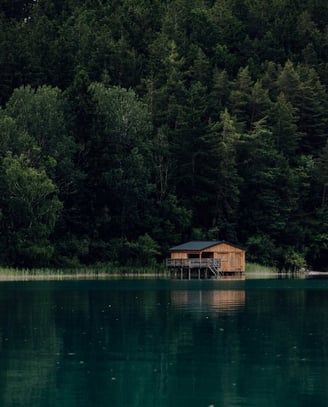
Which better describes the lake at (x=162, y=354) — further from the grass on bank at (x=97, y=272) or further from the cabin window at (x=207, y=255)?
the cabin window at (x=207, y=255)

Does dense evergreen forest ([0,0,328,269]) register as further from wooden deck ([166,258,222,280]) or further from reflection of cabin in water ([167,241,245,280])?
wooden deck ([166,258,222,280])

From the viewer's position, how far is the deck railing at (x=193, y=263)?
327ft

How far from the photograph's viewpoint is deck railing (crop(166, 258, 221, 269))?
9981 centimetres

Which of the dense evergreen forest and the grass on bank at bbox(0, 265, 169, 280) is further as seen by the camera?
the dense evergreen forest

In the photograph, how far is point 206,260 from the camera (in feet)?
332

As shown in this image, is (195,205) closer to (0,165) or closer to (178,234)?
(178,234)

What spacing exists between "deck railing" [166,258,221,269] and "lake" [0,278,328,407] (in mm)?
46497

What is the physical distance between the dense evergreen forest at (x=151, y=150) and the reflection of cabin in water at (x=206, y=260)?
3.79m

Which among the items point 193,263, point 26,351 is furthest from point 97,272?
point 26,351

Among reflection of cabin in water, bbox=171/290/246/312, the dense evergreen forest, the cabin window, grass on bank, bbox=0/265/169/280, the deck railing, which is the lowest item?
reflection of cabin in water, bbox=171/290/246/312

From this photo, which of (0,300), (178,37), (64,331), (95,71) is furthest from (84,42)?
(64,331)

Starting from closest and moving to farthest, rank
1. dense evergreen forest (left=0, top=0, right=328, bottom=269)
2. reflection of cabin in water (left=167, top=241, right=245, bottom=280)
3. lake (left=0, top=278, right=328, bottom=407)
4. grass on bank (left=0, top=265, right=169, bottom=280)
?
lake (left=0, top=278, right=328, bottom=407) → grass on bank (left=0, top=265, right=169, bottom=280) → dense evergreen forest (left=0, top=0, right=328, bottom=269) → reflection of cabin in water (left=167, top=241, right=245, bottom=280)

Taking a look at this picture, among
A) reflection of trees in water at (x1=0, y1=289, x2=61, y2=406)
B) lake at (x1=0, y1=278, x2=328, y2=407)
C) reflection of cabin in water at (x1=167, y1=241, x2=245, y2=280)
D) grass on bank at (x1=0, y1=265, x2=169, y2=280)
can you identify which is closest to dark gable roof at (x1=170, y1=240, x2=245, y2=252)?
reflection of cabin in water at (x1=167, y1=241, x2=245, y2=280)

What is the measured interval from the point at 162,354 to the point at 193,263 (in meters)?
69.2
